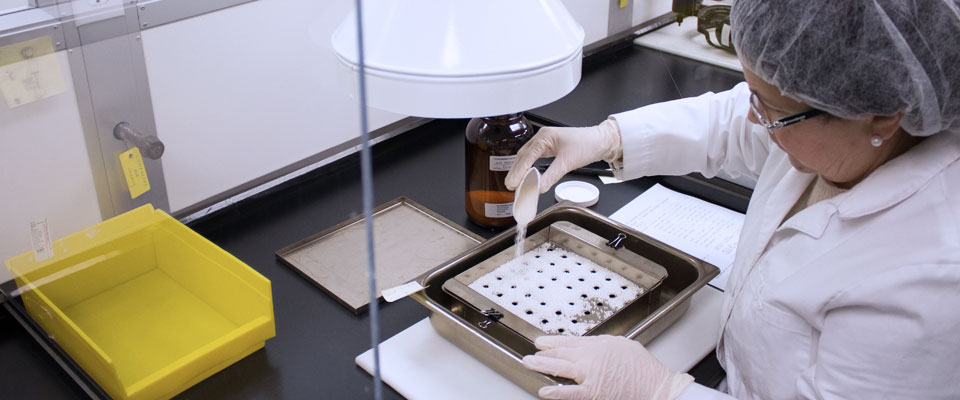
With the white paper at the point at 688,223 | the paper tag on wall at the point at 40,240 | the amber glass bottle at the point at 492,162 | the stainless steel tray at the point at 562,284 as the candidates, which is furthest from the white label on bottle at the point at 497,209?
the paper tag on wall at the point at 40,240

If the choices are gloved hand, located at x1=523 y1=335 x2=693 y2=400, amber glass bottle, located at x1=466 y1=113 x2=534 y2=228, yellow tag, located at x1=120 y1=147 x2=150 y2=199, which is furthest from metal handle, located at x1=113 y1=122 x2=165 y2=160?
A: gloved hand, located at x1=523 y1=335 x2=693 y2=400

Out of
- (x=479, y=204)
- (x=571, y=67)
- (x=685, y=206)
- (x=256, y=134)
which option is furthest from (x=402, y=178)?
(x=571, y=67)

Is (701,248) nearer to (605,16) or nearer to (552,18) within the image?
(552,18)

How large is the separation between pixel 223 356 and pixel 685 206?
0.89 meters

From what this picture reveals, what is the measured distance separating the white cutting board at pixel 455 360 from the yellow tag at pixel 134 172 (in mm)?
376

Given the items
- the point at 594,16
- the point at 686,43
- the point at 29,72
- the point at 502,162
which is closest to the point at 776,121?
the point at 502,162

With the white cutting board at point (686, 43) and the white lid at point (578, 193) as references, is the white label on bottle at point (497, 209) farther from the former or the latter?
the white cutting board at point (686, 43)

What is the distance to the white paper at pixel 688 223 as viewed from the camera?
1.31m

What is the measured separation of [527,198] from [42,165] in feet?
2.13

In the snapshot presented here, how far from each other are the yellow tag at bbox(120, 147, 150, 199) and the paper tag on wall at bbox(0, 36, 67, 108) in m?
0.13

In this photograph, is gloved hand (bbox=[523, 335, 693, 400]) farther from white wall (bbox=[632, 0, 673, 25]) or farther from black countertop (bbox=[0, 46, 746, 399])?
white wall (bbox=[632, 0, 673, 25])

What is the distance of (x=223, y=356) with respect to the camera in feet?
3.36

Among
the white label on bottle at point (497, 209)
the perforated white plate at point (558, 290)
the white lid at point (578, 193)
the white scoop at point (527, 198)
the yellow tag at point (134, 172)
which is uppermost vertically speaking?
the yellow tag at point (134, 172)

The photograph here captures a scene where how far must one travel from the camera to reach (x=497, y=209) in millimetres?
1334
